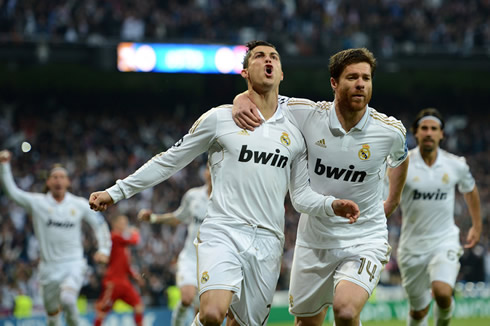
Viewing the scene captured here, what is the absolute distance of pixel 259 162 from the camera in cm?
599

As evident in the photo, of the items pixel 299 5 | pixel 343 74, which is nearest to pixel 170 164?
pixel 343 74

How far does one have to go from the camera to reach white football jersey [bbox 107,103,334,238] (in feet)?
19.6

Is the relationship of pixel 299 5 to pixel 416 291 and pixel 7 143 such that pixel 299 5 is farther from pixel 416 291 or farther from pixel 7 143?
pixel 416 291

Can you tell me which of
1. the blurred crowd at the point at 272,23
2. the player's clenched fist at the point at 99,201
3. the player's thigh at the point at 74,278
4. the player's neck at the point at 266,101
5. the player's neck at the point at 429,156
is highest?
the blurred crowd at the point at 272,23

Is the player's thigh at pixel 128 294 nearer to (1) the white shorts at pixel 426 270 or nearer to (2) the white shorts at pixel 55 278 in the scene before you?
(2) the white shorts at pixel 55 278

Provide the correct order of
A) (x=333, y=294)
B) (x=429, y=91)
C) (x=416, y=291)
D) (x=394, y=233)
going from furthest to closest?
(x=429, y=91) → (x=394, y=233) → (x=416, y=291) → (x=333, y=294)

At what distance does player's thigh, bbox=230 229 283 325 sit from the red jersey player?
6.58m

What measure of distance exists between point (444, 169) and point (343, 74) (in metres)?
3.31

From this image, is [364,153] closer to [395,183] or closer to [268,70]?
[395,183]

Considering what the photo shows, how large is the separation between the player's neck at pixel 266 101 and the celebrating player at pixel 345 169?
70 millimetres

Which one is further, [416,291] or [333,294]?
[416,291]

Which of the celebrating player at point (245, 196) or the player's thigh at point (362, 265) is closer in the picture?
the celebrating player at point (245, 196)

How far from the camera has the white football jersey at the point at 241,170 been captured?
596 cm

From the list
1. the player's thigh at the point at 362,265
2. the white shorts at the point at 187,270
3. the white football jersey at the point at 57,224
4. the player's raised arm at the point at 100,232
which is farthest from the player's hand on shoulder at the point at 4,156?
the player's thigh at the point at 362,265
